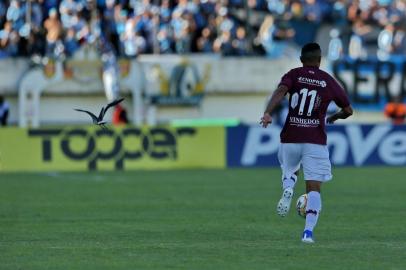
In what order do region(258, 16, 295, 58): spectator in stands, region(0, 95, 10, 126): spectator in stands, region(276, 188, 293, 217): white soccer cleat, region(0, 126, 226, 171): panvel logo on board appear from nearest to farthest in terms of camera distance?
1. region(276, 188, 293, 217): white soccer cleat
2. region(0, 126, 226, 171): panvel logo on board
3. region(0, 95, 10, 126): spectator in stands
4. region(258, 16, 295, 58): spectator in stands

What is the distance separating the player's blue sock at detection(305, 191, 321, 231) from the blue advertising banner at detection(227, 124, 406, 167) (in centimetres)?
1508

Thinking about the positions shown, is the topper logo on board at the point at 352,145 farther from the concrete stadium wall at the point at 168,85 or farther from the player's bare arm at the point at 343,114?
the player's bare arm at the point at 343,114

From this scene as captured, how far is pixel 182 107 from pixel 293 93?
20.9 meters

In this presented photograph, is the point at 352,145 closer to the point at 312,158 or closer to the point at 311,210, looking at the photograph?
the point at 312,158

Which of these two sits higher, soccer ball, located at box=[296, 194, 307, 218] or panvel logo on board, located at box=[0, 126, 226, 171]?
panvel logo on board, located at box=[0, 126, 226, 171]

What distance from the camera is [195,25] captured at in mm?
30531

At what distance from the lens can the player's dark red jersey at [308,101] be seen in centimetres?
1165

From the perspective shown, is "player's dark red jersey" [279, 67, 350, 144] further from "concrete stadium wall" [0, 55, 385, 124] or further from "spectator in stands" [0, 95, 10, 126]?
"concrete stadium wall" [0, 55, 385, 124]

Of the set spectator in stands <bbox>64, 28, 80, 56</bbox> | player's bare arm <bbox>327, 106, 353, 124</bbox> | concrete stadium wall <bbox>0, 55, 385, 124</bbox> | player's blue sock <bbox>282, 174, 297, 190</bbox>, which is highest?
spectator in stands <bbox>64, 28, 80, 56</bbox>

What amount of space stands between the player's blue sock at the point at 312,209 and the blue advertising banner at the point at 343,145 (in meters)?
15.1

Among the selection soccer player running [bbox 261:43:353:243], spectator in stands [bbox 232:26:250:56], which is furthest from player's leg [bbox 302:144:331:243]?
spectator in stands [bbox 232:26:250:56]

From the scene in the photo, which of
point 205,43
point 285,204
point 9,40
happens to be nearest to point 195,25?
point 205,43

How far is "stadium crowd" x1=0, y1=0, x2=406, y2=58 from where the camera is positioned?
29.1 m

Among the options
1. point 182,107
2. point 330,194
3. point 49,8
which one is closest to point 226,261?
point 330,194
